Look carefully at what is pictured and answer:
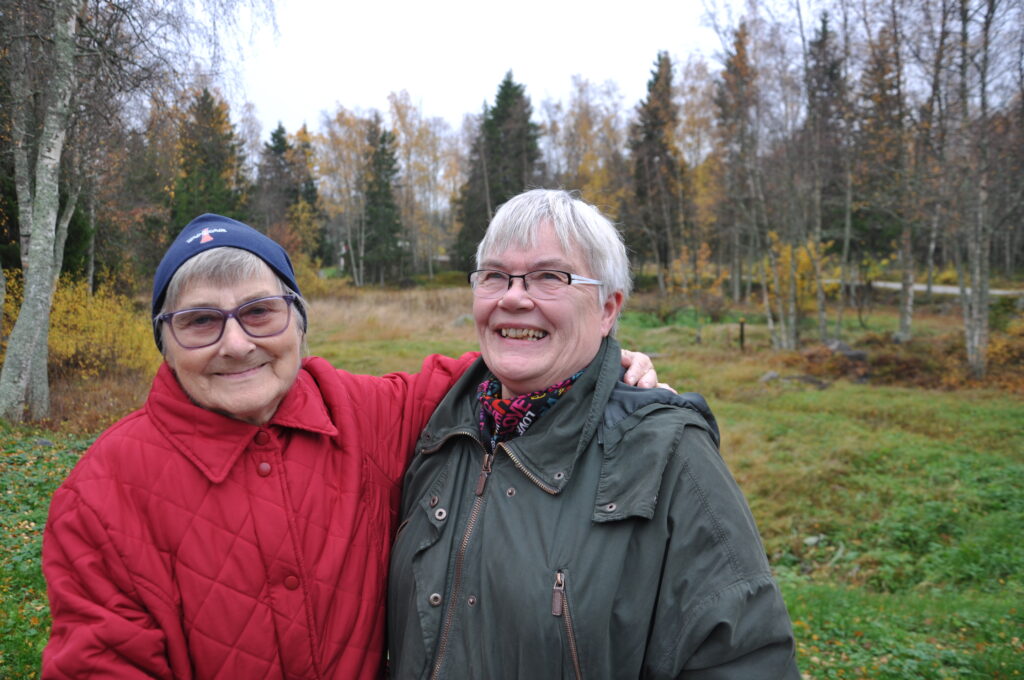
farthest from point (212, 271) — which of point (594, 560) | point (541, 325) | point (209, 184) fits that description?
point (209, 184)

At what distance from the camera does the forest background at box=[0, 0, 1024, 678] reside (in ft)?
21.4

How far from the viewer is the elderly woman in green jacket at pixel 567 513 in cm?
145

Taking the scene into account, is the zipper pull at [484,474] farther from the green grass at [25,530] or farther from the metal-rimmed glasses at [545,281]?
the green grass at [25,530]

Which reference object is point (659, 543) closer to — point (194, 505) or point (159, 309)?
point (194, 505)

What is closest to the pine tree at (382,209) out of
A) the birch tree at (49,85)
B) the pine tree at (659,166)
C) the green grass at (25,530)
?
the pine tree at (659,166)

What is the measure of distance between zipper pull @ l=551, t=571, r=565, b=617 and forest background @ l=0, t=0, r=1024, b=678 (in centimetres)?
143

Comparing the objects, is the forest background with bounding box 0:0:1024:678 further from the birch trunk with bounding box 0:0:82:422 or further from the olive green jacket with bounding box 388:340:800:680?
the olive green jacket with bounding box 388:340:800:680

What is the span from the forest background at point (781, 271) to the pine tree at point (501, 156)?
1038 millimetres

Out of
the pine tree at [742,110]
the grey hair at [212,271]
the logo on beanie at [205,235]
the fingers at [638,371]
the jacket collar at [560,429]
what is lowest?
the jacket collar at [560,429]

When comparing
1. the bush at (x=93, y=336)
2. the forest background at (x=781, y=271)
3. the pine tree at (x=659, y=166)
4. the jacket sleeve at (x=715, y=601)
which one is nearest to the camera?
the jacket sleeve at (x=715, y=601)

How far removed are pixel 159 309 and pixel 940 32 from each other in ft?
63.8

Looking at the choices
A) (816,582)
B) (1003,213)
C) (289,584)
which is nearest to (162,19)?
(289,584)

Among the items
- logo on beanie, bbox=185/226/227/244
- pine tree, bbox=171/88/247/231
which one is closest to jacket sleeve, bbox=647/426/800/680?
logo on beanie, bbox=185/226/227/244

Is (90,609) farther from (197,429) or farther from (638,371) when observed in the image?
(638,371)
